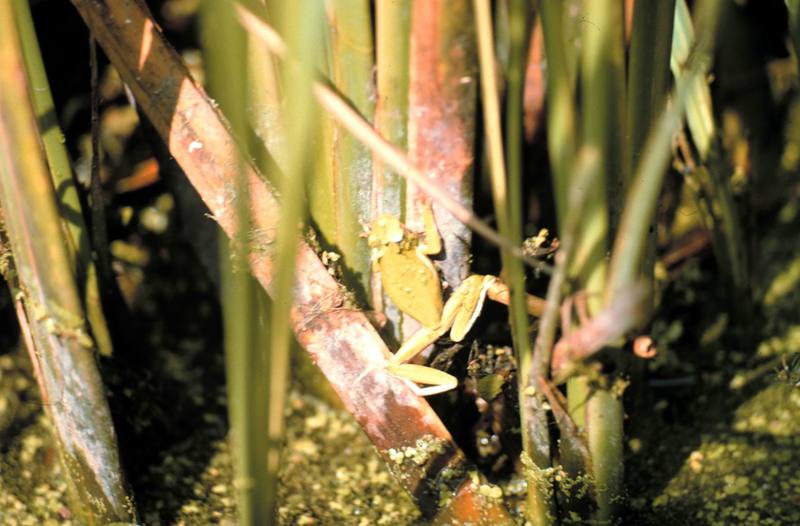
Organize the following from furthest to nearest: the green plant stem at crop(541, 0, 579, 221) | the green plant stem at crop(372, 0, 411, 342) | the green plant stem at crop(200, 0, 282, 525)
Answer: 1. the green plant stem at crop(372, 0, 411, 342)
2. the green plant stem at crop(541, 0, 579, 221)
3. the green plant stem at crop(200, 0, 282, 525)

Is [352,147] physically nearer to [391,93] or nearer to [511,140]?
[391,93]

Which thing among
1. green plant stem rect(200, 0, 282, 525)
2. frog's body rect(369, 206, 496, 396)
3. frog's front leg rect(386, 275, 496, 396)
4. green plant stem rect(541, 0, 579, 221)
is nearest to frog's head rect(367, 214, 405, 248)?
frog's body rect(369, 206, 496, 396)

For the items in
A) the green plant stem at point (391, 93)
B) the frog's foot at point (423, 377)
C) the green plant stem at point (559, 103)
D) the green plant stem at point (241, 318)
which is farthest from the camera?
the frog's foot at point (423, 377)

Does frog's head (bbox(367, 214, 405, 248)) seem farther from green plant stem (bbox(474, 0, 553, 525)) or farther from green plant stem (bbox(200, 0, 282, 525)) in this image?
green plant stem (bbox(200, 0, 282, 525))

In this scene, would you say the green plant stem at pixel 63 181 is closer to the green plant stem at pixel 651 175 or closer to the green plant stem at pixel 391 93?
the green plant stem at pixel 391 93

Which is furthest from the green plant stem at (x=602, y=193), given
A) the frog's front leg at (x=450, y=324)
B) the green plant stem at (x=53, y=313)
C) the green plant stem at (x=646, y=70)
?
the green plant stem at (x=53, y=313)

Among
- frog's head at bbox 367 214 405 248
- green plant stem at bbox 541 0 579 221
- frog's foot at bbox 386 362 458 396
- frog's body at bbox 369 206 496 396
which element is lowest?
frog's foot at bbox 386 362 458 396

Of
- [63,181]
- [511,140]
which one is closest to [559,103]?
[511,140]

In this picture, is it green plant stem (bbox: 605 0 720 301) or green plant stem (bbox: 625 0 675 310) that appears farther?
green plant stem (bbox: 625 0 675 310)
